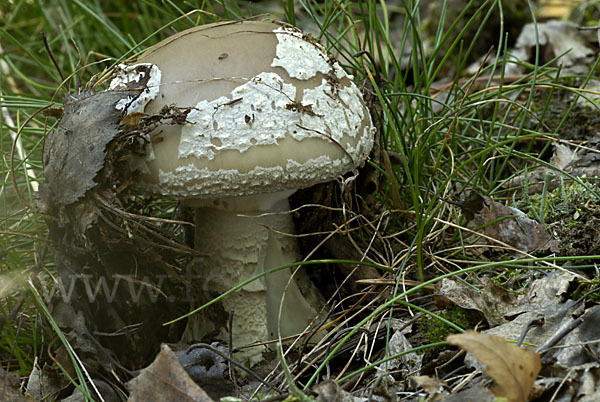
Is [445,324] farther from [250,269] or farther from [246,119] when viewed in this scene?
[246,119]

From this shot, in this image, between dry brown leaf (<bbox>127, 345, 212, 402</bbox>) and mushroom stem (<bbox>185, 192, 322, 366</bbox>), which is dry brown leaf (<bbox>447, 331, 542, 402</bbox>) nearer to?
dry brown leaf (<bbox>127, 345, 212, 402</bbox>)

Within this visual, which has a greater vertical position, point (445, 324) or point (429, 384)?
point (429, 384)

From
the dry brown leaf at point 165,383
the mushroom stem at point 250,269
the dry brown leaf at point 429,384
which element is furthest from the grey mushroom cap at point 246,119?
the dry brown leaf at point 429,384

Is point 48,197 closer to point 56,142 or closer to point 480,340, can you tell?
point 56,142

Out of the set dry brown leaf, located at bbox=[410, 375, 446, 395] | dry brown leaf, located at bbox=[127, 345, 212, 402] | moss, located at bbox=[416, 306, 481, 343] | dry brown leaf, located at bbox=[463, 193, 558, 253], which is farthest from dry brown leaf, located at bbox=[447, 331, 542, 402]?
dry brown leaf, located at bbox=[463, 193, 558, 253]

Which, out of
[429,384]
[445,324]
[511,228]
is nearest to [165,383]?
[429,384]

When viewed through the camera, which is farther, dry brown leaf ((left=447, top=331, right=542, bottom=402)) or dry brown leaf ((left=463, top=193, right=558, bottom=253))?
dry brown leaf ((left=463, top=193, right=558, bottom=253))
